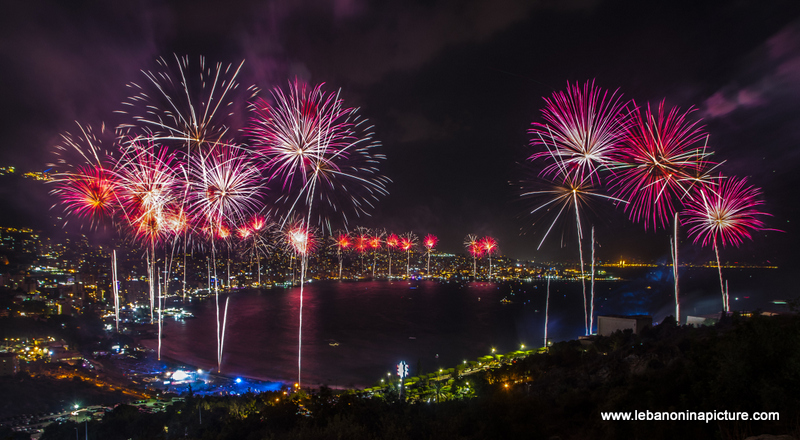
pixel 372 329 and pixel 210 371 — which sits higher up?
pixel 210 371

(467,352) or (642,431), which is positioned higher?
(642,431)

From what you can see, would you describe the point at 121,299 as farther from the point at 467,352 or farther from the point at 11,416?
the point at 467,352

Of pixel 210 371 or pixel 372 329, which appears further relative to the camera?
pixel 372 329

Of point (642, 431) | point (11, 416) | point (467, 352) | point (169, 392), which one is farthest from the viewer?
point (467, 352)

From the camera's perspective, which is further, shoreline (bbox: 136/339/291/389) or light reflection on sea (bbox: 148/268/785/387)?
light reflection on sea (bbox: 148/268/785/387)

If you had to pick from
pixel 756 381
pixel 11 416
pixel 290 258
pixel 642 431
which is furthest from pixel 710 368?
pixel 290 258

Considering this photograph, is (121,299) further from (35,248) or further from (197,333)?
(197,333)

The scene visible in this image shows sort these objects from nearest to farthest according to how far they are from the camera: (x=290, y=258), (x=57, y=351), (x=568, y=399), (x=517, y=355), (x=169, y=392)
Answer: (x=568, y=399) → (x=169, y=392) → (x=517, y=355) → (x=57, y=351) → (x=290, y=258)

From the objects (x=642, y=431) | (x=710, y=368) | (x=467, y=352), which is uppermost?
(x=710, y=368)

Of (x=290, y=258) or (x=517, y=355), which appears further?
(x=290, y=258)

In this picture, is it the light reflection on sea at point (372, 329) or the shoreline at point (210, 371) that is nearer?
the shoreline at point (210, 371)
